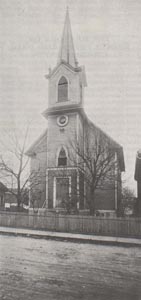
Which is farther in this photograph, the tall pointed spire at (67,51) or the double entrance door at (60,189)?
the tall pointed spire at (67,51)

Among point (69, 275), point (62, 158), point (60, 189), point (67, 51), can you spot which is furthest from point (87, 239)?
point (67, 51)

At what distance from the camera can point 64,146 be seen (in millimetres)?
18156

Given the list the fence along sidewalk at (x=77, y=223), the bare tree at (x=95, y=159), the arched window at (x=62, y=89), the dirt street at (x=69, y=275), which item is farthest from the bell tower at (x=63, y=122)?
the dirt street at (x=69, y=275)

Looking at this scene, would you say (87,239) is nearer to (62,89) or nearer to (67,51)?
(62,89)

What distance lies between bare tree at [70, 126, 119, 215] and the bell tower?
0.67 m

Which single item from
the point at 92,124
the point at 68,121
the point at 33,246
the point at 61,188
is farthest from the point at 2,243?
the point at 92,124

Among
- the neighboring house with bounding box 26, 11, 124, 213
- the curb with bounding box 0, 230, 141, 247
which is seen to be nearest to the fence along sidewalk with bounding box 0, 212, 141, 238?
the curb with bounding box 0, 230, 141, 247

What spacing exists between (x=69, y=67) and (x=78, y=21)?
13776 millimetres

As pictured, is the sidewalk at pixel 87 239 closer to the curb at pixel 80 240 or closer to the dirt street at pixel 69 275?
the curb at pixel 80 240

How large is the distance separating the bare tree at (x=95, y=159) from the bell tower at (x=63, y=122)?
665 mm

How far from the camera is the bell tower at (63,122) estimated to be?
17.3 m

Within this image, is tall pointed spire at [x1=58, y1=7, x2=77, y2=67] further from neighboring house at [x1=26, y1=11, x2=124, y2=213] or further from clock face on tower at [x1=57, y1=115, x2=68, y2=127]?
clock face on tower at [x1=57, y1=115, x2=68, y2=127]

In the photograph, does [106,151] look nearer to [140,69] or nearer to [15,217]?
[15,217]

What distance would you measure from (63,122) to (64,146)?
177 centimetres
